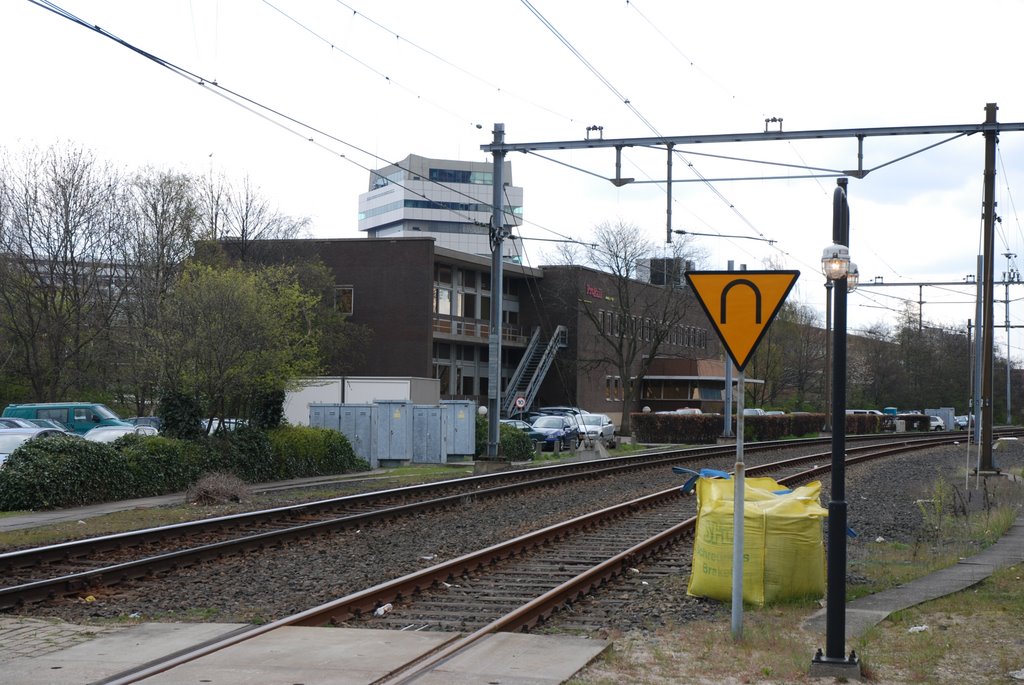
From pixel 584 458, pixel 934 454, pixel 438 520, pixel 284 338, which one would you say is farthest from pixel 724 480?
pixel 934 454

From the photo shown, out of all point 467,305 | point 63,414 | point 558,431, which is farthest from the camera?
point 467,305

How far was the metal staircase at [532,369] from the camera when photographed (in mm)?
66750

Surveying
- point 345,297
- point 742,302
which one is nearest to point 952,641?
point 742,302

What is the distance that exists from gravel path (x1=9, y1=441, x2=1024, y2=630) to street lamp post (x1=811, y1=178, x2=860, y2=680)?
2079mm

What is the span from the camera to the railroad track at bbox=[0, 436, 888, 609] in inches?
473

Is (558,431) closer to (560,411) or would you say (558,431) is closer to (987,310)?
(560,411)

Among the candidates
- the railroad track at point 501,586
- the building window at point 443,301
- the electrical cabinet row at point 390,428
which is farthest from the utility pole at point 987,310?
the building window at point 443,301

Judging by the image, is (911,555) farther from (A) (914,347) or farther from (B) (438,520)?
(A) (914,347)

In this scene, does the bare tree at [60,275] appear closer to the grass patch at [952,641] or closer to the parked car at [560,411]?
the parked car at [560,411]

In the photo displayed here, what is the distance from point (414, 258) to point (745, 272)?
166 feet

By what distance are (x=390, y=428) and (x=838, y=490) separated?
28.2m

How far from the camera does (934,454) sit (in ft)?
150

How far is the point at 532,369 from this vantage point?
70.4 meters

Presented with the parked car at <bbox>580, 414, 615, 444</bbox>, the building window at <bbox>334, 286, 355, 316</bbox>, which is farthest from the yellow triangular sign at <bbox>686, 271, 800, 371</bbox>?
the building window at <bbox>334, 286, 355, 316</bbox>
